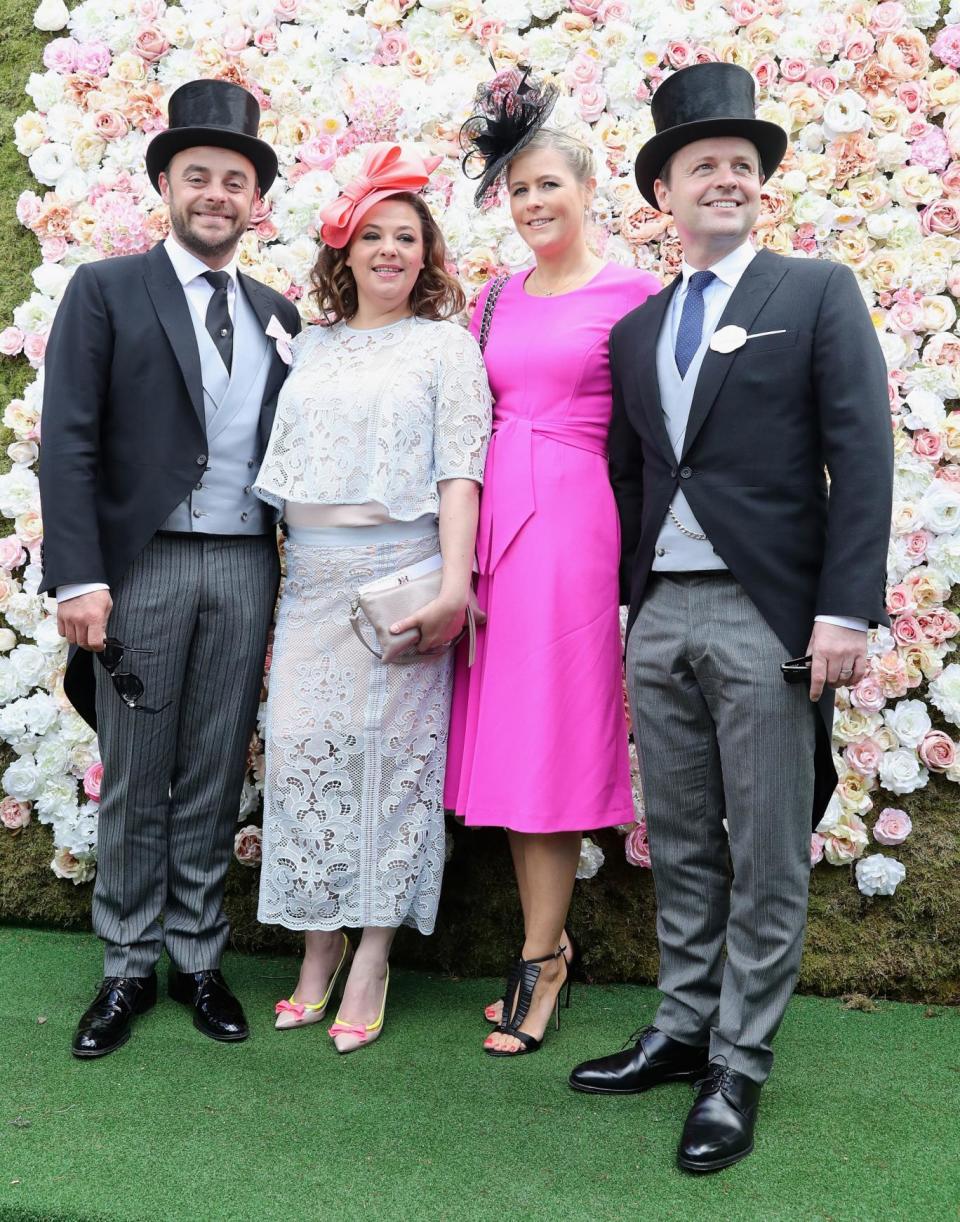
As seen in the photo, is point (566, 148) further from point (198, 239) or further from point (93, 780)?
point (93, 780)

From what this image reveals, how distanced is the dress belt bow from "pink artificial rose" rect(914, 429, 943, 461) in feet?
3.23

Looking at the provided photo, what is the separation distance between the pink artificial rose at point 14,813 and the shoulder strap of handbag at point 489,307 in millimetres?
2105

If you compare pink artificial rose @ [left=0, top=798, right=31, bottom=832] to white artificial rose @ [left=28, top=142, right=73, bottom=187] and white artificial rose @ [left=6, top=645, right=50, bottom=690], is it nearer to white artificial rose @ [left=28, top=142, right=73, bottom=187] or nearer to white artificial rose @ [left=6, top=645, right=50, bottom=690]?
white artificial rose @ [left=6, top=645, right=50, bottom=690]

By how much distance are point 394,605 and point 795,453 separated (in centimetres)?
95

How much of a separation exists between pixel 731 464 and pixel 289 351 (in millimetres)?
1245

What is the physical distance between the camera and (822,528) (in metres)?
2.51

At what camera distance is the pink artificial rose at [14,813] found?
12.7ft

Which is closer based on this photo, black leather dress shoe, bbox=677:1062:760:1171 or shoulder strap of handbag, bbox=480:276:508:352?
black leather dress shoe, bbox=677:1062:760:1171

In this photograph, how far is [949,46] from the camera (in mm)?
3375

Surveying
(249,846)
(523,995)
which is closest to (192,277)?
(249,846)

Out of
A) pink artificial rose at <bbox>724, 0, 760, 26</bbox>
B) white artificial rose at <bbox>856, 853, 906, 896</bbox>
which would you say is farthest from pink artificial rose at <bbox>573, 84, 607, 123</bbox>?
white artificial rose at <bbox>856, 853, 906, 896</bbox>

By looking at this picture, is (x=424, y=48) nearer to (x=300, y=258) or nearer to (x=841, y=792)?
(x=300, y=258)

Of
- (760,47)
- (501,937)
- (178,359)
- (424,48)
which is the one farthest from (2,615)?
(760,47)

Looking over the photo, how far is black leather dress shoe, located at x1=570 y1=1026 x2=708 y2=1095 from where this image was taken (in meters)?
2.69
